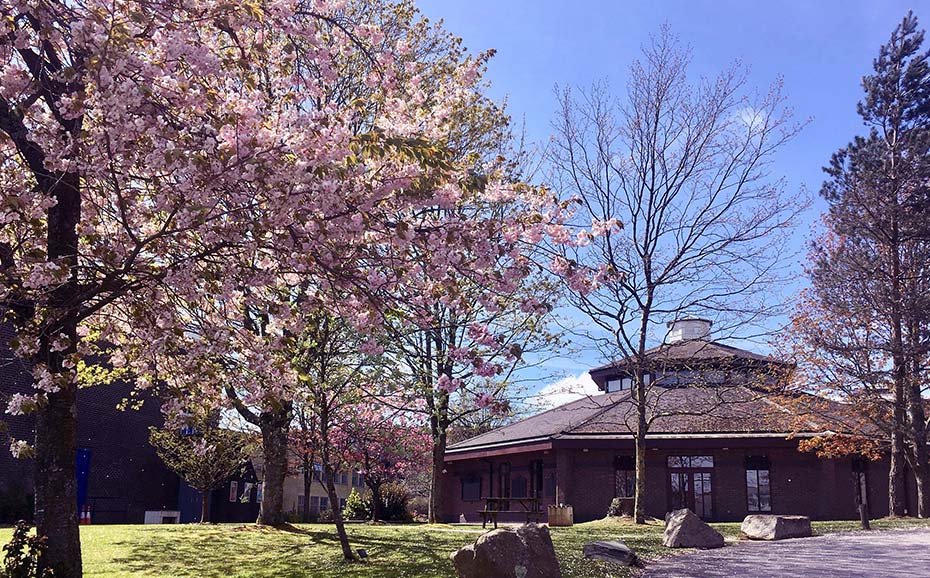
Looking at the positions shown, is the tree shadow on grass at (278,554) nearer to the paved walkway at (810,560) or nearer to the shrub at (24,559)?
the shrub at (24,559)

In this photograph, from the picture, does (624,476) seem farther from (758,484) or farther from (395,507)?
(395,507)

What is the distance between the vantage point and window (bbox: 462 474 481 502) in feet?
121

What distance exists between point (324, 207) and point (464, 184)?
1561 mm

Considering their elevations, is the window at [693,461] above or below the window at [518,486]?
above

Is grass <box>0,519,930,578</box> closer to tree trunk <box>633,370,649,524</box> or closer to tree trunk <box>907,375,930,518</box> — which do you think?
tree trunk <box>633,370,649,524</box>

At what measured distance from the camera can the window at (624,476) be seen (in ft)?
99.3

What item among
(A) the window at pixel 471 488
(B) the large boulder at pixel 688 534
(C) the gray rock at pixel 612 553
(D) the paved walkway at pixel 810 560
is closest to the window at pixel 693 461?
(A) the window at pixel 471 488

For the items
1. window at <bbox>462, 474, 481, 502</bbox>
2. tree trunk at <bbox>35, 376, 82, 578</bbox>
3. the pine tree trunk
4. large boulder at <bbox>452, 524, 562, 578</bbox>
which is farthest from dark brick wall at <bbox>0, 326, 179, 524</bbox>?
large boulder at <bbox>452, 524, 562, 578</bbox>

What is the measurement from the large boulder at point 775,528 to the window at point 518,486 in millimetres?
16145

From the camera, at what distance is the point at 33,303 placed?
873 centimetres

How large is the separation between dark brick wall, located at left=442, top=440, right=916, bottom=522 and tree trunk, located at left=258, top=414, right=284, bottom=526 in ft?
42.6

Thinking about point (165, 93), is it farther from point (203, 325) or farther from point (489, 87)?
point (489, 87)

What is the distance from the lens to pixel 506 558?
1038cm

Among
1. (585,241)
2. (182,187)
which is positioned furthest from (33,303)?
(585,241)
